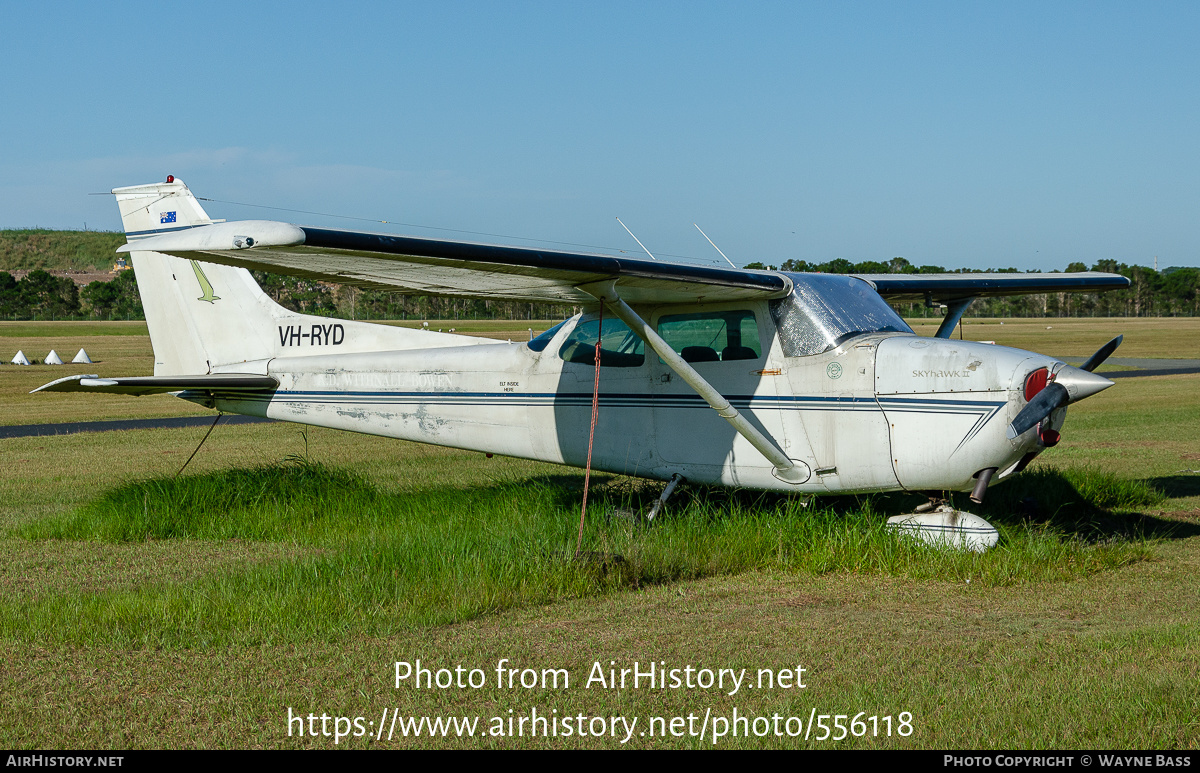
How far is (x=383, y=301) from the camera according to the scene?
116m

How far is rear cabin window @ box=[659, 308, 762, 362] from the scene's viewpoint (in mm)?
7945

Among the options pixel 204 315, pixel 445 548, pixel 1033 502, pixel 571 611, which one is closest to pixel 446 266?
pixel 445 548

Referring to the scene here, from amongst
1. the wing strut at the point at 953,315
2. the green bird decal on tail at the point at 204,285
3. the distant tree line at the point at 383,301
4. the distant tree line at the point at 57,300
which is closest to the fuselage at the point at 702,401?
the green bird decal on tail at the point at 204,285

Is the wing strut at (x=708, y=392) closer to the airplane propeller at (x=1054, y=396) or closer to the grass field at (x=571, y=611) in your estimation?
the grass field at (x=571, y=611)

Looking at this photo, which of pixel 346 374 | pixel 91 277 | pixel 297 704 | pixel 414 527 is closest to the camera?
pixel 297 704

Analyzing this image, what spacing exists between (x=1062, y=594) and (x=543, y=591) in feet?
11.2

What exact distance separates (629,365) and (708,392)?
1256 mm

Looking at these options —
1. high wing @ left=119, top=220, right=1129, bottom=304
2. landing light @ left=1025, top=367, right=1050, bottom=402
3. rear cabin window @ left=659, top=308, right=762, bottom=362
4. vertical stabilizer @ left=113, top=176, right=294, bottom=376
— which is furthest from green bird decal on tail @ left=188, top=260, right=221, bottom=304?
landing light @ left=1025, top=367, right=1050, bottom=402

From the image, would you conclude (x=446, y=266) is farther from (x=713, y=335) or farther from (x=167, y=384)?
(x=167, y=384)

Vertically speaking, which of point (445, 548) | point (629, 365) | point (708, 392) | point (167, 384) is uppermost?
point (629, 365)

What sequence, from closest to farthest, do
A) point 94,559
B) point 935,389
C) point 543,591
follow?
point 543,591
point 935,389
point 94,559
